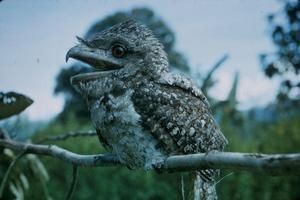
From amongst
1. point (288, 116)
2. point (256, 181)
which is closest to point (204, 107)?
point (256, 181)

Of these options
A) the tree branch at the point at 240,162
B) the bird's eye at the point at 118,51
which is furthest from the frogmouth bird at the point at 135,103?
the tree branch at the point at 240,162

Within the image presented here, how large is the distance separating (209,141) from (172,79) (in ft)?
0.73

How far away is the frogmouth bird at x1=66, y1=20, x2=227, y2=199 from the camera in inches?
55.4

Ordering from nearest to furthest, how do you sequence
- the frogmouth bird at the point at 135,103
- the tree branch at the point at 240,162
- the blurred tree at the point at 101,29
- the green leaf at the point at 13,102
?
the tree branch at the point at 240,162
the frogmouth bird at the point at 135,103
the green leaf at the point at 13,102
the blurred tree at the point at 101,29

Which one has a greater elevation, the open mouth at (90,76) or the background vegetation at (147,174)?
the open mouth at (90,76)

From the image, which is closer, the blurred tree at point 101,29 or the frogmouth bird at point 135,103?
the frogmouth bird at point 135,103

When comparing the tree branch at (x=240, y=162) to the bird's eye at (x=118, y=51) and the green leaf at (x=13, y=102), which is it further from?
the green leaf at (x=13, y=102)

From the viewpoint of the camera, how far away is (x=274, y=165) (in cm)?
78

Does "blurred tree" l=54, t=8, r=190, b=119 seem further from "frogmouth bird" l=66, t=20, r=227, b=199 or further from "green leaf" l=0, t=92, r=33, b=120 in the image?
"frogmouth bird" l=66, t=20, r=227, b=199

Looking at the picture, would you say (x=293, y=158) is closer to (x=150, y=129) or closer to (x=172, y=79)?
(x=150, y=129)

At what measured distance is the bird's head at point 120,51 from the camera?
1.43 metres

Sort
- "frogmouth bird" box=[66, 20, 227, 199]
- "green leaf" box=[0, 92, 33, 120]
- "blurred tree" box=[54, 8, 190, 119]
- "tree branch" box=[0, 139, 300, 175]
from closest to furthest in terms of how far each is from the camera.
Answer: "tree branch" box=[0, 139, 300, 175] → "frogmouth bird" box=[66, 20, 227, 199] → "green leaf" box=[0, 92, 33, 120] → "blurred tree" box=[54, 8, 190, 119]

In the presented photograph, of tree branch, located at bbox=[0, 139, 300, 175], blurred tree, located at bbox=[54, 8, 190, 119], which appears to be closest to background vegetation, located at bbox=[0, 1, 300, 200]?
blurred tree, located at bbox=[54, 8, 190, 119]

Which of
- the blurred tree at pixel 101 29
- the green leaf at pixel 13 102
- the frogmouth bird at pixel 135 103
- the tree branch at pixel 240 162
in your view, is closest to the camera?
the tree branch at pixel 240 162
